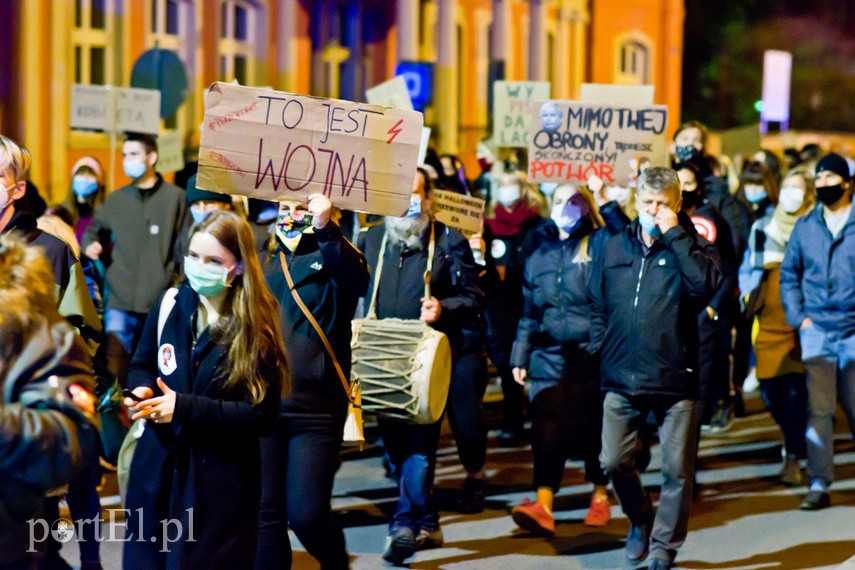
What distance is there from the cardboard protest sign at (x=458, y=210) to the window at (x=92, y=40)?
36.0 ft

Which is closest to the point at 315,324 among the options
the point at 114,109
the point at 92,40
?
the point at 114,109

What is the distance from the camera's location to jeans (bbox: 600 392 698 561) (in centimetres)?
704

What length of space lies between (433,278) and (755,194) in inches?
233

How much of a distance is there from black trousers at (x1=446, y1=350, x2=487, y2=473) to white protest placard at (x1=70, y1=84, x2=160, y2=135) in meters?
5.83

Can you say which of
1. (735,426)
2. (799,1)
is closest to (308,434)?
(735,426)

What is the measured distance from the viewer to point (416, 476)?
746cm

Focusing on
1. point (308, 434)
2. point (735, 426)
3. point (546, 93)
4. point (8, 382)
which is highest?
point (546, 93)

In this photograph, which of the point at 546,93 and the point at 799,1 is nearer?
the point at 546,93

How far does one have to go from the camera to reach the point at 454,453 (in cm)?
1033

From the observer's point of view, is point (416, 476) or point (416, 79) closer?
point (416, 476)

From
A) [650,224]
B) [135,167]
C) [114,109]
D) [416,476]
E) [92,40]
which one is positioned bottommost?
[416,476]

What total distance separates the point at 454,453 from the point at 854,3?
45947 mm

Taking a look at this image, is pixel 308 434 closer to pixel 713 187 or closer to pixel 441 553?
pixel 441 553

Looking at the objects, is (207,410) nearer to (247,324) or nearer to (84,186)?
(247,324)
